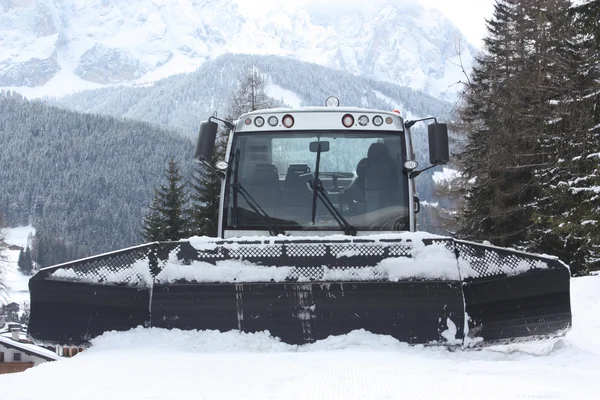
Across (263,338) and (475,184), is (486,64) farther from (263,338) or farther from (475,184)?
(263,338)

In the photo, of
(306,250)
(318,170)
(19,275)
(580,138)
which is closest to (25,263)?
(19,275)

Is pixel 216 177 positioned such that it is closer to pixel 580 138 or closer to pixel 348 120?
pixel 580 138

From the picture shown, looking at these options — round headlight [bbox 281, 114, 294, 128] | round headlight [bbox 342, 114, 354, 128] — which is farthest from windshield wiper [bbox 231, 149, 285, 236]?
round headlight [bbox 342, 114, 354, 128]

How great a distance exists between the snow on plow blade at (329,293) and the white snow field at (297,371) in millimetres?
109

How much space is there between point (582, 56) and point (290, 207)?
11654mm

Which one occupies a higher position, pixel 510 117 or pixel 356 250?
pixel 510 117

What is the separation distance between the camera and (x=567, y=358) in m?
4.67

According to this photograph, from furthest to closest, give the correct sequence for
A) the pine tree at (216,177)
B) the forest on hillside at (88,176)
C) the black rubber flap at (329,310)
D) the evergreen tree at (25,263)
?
the forest on hillside at (88,176) < the evergreen tree at (25,263) < the pine tree at (216,177) < the black rubber flap at (329,310)

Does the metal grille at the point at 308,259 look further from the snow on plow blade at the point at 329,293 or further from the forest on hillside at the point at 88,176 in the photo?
the forest on hillside at the point at 88,176

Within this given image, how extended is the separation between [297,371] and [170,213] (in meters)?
33.5

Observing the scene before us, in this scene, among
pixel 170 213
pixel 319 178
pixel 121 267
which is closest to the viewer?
pixel 121 267

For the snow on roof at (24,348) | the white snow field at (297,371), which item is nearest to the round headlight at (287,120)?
the white snow field at (297,371)

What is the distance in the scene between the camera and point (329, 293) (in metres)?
4.96

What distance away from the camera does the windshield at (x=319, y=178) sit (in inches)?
255
